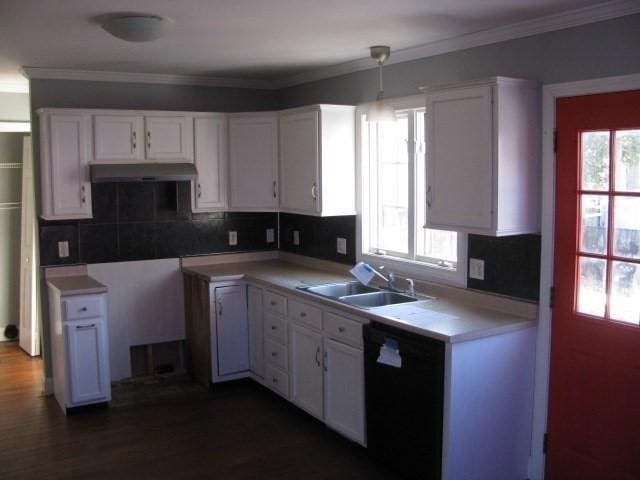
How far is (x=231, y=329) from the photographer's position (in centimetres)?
507

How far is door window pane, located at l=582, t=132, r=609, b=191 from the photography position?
311 cm

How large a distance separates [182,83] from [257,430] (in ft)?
9.40

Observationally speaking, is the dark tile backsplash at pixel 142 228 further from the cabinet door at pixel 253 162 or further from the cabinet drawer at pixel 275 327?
the cabinet drawer at pixel 275 327

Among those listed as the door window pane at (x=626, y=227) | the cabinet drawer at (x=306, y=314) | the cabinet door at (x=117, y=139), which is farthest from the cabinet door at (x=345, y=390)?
the cabinet door at (x=117, y=139)

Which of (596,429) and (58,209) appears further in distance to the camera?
(58,209)

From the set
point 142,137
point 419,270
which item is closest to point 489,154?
point 419,270

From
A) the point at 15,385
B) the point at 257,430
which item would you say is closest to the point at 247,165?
the point at 257,430

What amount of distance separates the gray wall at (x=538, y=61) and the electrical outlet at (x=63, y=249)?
252cm

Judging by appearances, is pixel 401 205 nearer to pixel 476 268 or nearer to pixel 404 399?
pixel 476 268

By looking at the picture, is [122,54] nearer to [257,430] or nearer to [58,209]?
[58,209]

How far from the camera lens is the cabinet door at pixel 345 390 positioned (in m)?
3.81

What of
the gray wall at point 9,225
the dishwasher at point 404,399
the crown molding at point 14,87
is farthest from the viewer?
the gray wall at point 9,225

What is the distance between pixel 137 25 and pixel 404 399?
233 centimetres

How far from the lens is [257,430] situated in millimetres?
4328
